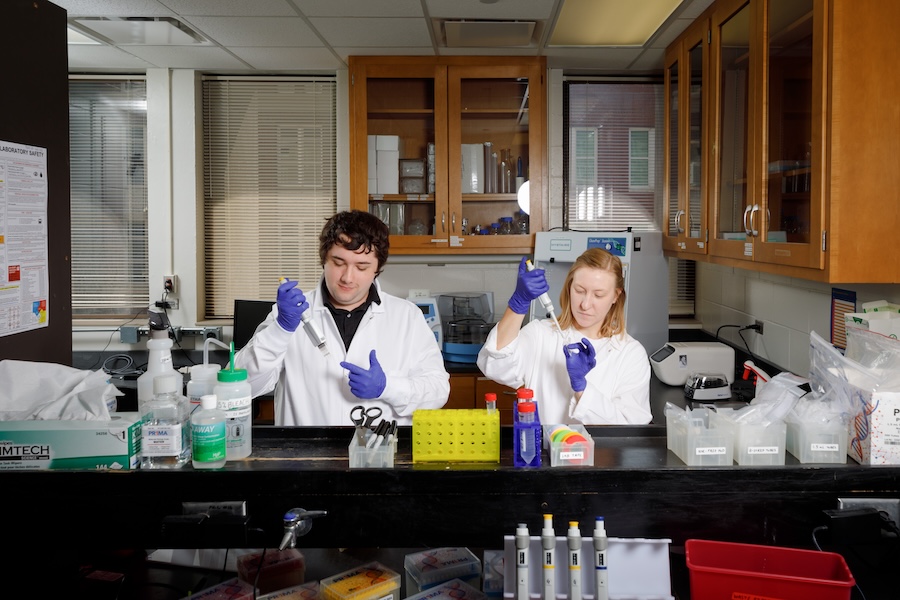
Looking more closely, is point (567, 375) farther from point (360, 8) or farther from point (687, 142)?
point (360, 8)

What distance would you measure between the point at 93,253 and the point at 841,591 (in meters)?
4.05

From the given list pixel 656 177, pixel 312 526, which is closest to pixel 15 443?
pixel 312 526

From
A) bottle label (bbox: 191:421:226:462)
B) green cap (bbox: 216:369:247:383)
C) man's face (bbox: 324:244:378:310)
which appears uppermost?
man's face (bbox: 324:244:378:310)

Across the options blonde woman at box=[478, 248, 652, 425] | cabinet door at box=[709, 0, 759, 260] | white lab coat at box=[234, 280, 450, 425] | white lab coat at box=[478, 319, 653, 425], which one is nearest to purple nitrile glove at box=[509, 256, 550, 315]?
blonde woman at box=[478, 248, 652, 425]

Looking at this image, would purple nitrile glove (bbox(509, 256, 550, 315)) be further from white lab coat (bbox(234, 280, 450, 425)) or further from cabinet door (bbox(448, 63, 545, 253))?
cabinet door (bbox(448, 63, 545, 253))

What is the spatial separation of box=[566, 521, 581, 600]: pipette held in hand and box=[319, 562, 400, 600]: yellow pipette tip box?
0.32m

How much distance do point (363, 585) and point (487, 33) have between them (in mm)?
2651

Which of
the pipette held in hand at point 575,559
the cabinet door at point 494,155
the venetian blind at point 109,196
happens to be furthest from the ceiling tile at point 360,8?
the pipette held in hand at point 575,559

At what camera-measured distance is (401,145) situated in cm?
368

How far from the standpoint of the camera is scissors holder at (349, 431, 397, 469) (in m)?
1.27

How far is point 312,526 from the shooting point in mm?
1261

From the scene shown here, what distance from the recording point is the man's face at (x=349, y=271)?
1997 millimetres

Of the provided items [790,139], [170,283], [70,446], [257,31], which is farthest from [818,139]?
[170,283]

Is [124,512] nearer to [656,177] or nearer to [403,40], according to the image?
[403,40]
